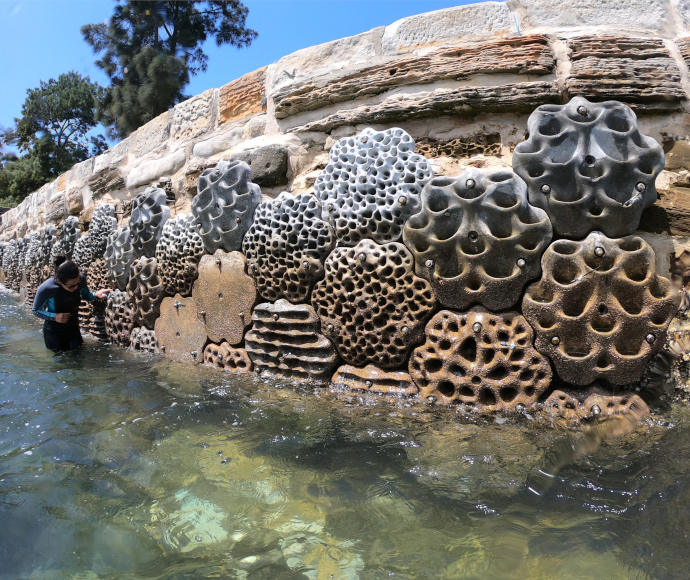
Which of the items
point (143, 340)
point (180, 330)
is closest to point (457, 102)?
point (180, 330)

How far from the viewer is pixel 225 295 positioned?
3.05 meters

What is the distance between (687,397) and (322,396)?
1.53m

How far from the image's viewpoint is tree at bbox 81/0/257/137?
50.0ft

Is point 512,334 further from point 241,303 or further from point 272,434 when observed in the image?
point 241,303

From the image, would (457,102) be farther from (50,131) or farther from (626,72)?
(50,131)

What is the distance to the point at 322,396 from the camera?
2441 millimetres

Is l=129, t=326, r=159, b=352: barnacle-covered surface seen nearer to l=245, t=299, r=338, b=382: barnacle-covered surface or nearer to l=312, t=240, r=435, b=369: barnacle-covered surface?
l=245, t=299, r=338, b=382: barnacle-covered surface

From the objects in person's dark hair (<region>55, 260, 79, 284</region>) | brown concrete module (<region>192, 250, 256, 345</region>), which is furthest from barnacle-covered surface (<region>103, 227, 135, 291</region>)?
brown concrete module (<region>192, 250, 256, 345</region>)

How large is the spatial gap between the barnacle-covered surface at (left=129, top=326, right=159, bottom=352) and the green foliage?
695 inches

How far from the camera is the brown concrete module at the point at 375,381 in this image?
92.1 inches

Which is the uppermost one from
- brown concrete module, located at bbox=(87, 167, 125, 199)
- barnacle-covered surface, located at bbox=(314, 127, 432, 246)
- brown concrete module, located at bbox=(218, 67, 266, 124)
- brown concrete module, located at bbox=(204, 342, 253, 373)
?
brown concrete module, located at bbox=(218, 67, 266, 124)

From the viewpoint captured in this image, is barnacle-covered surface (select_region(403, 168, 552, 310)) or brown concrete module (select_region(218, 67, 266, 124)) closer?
barnacle-covered surface (select_region(403, 168, 552, 310))

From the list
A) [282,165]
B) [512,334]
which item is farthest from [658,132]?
[282,165]

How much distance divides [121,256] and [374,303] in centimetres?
241
